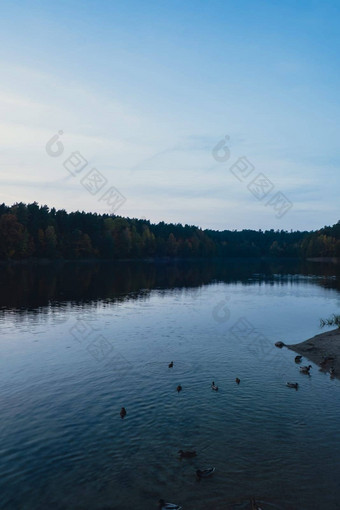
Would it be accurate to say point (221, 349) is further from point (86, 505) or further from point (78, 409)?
point (86, 505)

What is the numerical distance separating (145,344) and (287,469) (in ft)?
86.1

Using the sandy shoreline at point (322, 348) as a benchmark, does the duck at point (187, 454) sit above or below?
below

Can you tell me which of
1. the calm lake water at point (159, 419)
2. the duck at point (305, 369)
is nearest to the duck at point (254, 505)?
the calm lake water at point (159, 419)

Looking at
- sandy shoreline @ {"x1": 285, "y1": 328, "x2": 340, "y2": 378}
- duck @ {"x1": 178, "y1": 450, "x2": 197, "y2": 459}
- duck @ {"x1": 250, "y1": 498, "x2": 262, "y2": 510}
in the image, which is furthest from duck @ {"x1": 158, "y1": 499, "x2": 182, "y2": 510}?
sandy shoreline @ {"x1": 285, "y1": 328, "x2": 340, "y2": 378}

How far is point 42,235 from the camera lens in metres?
190

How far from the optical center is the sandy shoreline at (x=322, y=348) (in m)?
36.8

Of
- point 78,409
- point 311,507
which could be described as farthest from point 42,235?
point 311,507

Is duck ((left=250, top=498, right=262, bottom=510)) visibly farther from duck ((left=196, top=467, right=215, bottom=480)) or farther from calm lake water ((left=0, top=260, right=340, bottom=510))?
duck ((left=196, top=467, right=215, bottom=480))

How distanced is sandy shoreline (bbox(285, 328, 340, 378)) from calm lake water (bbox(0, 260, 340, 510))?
188cm

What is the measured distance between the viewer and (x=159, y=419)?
2453cm

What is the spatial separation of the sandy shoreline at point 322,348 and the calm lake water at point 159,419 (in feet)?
6.16

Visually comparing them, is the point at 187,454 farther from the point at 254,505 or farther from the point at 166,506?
the point at 254,505

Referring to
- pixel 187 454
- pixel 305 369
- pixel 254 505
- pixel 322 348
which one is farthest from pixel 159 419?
pixel 322 348

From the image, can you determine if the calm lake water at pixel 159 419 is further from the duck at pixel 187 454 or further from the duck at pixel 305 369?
the duck at pixel 305 369
